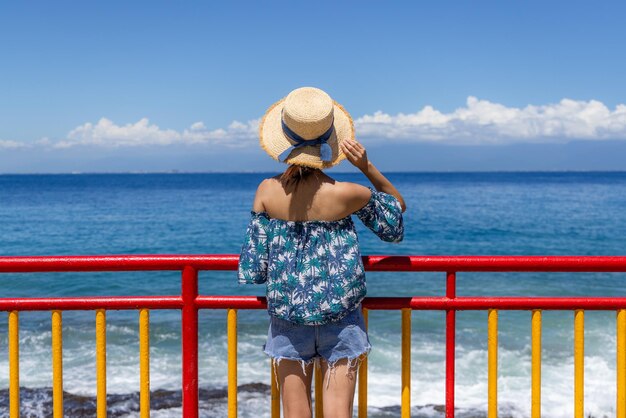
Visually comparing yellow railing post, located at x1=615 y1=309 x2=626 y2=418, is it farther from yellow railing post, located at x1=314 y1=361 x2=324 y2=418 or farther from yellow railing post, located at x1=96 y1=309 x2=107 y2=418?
yellow railing post, located at x1=96 y1=309 x2=107 y2=418

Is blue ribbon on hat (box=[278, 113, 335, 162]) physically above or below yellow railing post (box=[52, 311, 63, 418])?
above

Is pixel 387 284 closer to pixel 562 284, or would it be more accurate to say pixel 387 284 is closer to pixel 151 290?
pixel 562 284

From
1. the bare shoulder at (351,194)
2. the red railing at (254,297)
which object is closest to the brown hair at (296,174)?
the bare shoulder at (351,194)

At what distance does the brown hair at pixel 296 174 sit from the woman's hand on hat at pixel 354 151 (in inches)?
5.4

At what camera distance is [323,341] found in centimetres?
264

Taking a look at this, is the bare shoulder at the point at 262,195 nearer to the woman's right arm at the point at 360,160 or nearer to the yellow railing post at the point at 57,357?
the woman's right arm at the point at 360,160

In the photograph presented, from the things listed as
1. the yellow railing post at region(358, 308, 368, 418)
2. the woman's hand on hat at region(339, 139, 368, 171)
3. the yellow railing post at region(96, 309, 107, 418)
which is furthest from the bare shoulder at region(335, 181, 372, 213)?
the yellow railing post at region(96, 309, 107, 418)

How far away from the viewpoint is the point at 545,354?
10961mm

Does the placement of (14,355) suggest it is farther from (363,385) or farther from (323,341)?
(363,385)

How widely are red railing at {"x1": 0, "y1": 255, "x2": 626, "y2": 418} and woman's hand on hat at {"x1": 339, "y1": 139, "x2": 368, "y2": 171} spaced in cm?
50

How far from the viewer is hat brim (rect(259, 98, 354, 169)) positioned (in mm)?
2521

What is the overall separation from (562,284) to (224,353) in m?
10.7

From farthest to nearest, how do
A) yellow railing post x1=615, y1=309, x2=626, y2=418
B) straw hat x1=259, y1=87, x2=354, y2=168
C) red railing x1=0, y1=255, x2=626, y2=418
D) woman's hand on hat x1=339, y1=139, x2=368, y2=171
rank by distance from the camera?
yellow railing post x1=615, y1=309, x2=626, y2=418 → red railing x1=0, y1=255, x2=626, y2=418 → woman's hand on hat x1=339, y1=139, x2=368, y2=171 → straw hat x1=259, y1=87, x2=354, y2=168

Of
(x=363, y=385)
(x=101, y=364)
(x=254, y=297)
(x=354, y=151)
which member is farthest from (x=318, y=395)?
(x=354, y=151)
